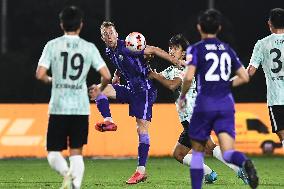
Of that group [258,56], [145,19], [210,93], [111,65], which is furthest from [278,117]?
[145,19]

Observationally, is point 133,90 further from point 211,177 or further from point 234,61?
point 234,61

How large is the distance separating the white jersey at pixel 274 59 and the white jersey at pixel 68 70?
3302 millimetres

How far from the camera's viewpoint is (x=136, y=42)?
13664 millimetres

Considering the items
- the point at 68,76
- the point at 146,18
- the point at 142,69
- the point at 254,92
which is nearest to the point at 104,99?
the point at 142,69

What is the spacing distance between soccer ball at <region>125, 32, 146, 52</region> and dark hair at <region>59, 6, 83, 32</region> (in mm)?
3196

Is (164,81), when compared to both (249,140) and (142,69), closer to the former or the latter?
(142,69)

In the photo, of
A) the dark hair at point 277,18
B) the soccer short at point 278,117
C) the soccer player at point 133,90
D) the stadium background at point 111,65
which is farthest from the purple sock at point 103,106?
the stadium background at point 111,65

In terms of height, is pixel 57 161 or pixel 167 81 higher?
pixel 167 81

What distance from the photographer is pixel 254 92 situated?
32188 millimetres

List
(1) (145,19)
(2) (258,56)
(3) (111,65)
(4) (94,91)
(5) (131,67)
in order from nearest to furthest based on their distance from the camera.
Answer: (4) (94,91)
(2) (258,56)
(5) (131,67)
(3) (111,65)
(1) (145,19)

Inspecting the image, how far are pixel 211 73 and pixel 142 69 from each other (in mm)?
4013

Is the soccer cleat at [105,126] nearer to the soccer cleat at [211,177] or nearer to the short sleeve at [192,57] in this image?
the soccer cleat at [211,177]

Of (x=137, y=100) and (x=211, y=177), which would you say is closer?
(x=211, y=177)

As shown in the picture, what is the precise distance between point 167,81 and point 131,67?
3.91 feet
